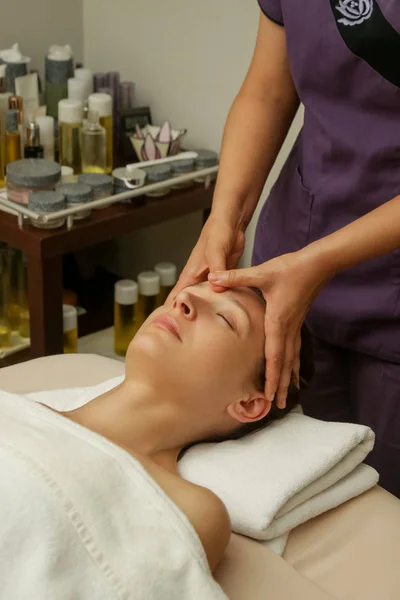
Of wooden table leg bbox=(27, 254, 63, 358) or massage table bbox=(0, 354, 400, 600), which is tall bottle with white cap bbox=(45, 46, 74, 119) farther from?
massage table bbox=(0, 354, 400, 600)

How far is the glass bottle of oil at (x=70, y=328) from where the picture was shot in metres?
2.14

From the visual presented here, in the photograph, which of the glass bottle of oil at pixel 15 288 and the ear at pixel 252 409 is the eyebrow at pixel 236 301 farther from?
the glass bottle of oil at pixel 15 288

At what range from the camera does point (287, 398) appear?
53.4 inches

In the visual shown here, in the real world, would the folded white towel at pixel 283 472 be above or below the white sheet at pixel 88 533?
below

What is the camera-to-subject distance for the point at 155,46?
7.73 feet

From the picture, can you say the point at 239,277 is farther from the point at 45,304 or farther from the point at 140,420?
the point at 45,304

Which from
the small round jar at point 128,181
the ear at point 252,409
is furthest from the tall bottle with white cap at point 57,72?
the ear at point 252,409

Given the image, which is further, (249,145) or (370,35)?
(249,145)

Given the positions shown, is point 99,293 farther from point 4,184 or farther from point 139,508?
point 139,508

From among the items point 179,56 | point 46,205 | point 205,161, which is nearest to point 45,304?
point 46,205

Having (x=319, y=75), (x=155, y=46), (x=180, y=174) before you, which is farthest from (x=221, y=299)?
(x=155, y=46)

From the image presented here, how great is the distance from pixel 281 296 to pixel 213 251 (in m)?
0.19

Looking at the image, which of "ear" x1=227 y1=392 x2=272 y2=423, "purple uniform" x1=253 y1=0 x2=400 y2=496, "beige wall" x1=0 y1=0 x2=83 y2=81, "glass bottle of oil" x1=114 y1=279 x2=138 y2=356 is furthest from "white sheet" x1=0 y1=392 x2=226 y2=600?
"beige wall" x1=0 y1=0 x2=83 y2=81

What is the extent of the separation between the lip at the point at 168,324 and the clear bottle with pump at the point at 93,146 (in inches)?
37.7
